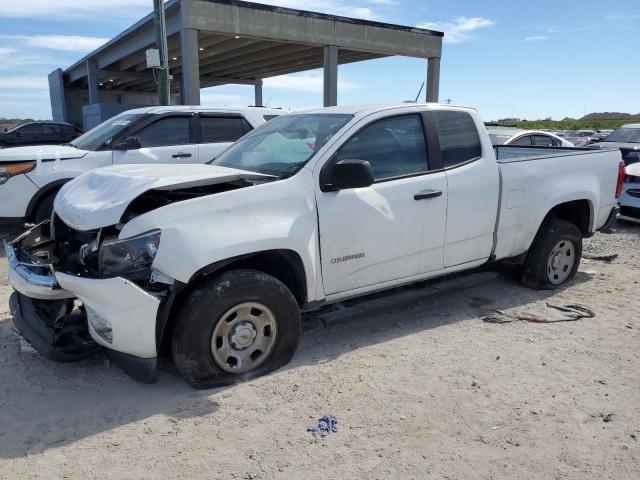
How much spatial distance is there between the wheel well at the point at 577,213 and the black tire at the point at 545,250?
0.21 m

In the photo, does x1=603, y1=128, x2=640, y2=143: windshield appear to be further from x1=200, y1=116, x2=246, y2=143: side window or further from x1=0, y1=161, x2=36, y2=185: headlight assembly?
x1=0, y1=161, x2=36, y2=185: headlight assembly

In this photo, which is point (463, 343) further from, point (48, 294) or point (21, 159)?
point (21, 159)

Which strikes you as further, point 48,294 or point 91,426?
point 48,294

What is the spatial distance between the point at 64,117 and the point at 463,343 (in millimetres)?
37985

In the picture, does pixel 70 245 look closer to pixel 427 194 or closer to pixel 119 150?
pixel 427 194

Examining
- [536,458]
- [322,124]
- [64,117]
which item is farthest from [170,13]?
[64,117]

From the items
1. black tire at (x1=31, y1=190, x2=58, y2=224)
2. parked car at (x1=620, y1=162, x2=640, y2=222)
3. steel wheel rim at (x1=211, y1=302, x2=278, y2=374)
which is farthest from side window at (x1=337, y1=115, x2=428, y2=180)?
parked car at (x1=620, y1=162, x2=640, y2=222)

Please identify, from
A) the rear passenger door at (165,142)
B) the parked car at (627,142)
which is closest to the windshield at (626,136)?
the parked car at (627,142)

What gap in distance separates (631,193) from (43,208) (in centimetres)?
901

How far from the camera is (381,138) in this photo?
4176mm

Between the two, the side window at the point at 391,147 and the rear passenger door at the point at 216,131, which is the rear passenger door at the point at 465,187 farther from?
the rear passenger door at the point at 216,131

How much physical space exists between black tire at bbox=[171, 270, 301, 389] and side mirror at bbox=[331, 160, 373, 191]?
0.82 meters

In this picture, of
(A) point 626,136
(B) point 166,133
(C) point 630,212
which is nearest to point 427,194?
(B) point 166,133

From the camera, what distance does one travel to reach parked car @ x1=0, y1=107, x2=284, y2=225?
6930 millimetres
